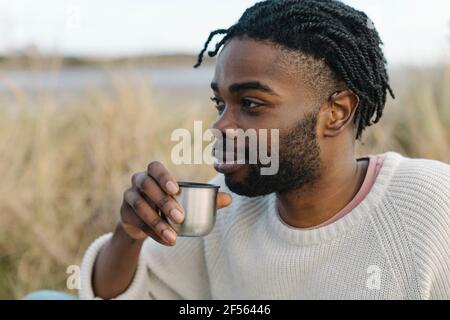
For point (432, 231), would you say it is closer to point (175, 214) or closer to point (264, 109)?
point (264, 109)

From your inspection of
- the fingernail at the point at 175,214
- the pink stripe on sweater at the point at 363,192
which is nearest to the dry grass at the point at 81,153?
the pink stripe on sweater at the point at 363,192

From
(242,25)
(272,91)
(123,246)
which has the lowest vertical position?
(123,246)

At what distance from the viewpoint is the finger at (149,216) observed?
7.12 ft

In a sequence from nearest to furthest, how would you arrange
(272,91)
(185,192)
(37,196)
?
1. (185,192)
2. (272,91)
3. (37,196)

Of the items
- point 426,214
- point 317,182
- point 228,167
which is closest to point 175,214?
point 228,167

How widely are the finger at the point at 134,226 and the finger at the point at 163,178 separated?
0.54 feet

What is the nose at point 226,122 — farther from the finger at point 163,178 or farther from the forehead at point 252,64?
the finger at point 163,178

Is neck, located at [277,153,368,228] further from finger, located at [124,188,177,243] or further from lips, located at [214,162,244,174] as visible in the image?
finger, located at [124,188,177,243]

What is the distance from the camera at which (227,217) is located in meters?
2.83
